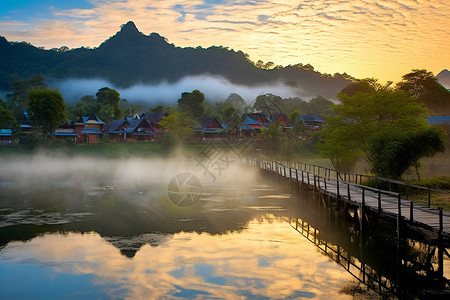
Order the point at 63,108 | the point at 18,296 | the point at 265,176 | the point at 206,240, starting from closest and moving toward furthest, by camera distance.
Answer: the point at 18,296 → the point at 206,240 → the point at 265,176 → the point at 63,108

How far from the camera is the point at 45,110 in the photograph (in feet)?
290

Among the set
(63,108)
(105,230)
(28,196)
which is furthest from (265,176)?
(63,108)

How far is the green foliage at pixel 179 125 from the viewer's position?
328ft

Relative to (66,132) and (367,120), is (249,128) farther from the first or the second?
(367,120)

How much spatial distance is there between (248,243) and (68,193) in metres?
25.4

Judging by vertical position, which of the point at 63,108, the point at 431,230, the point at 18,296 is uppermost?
the point at 63,108

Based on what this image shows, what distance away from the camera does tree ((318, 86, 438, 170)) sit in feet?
146

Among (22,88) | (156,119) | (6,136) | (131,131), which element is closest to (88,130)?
(131,131)

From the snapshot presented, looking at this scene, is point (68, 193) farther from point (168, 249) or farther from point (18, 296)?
point (18, 296)

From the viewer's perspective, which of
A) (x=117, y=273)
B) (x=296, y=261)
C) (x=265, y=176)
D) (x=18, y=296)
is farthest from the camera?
(x=265, y=176)

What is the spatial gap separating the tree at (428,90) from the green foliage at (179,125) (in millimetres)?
47218

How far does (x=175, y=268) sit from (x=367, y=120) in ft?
112

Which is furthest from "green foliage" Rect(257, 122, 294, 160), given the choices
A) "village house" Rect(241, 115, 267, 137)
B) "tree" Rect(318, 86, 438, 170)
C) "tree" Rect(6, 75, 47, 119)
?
"tree" Rect(6, 75, 47, 119)

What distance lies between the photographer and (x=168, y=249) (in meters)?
21.7
